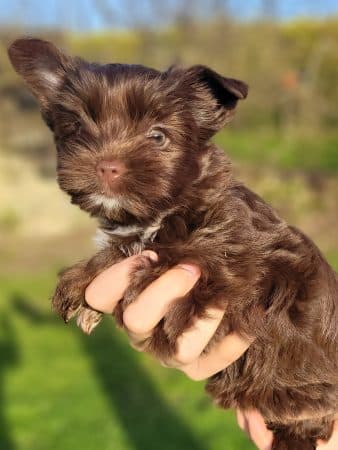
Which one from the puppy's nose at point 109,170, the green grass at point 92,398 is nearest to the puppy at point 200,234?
the puppy's nose at point 109,170

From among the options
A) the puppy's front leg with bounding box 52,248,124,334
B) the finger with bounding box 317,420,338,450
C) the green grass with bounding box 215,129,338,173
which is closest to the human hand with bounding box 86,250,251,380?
the puppy's front leg with bounding box 52,248,124,334

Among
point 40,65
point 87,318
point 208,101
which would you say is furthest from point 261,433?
point 40,65

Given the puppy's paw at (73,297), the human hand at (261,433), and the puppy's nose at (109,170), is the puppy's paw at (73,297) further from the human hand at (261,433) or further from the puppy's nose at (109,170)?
the human hand at (261,433)

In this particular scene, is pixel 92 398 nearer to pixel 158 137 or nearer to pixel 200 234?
pixel 200 234

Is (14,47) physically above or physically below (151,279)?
above

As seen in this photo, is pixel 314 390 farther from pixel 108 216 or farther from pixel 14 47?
pixel 14 47

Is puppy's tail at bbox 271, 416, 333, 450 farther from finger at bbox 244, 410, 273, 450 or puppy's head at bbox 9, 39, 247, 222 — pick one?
puppy's head at bbox 9, 39, 247, 222

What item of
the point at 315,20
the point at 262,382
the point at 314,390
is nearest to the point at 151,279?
the point at 262,382
